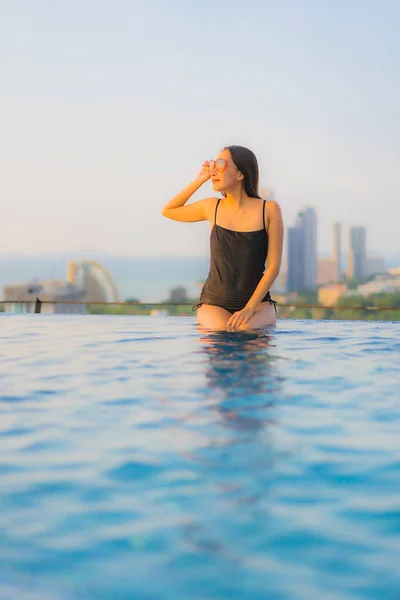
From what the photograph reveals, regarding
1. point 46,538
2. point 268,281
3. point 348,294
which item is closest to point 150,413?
point 46,538

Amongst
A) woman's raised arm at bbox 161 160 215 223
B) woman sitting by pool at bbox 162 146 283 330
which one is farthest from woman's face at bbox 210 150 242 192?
woman's raised arm at bbox 161 160 215 223

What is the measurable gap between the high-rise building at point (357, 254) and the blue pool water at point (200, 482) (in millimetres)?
135171

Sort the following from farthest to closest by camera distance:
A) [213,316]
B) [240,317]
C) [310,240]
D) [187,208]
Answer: [310,240], [187,208], [213,316], [240,317]

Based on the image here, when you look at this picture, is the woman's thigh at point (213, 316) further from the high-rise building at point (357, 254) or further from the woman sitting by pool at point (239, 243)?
the high-rise building at point (357, 254)

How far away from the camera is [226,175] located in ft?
22.1

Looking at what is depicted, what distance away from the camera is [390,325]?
9.48 m

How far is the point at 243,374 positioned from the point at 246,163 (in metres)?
2.34

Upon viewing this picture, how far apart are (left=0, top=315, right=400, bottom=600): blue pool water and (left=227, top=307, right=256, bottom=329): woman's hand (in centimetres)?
102

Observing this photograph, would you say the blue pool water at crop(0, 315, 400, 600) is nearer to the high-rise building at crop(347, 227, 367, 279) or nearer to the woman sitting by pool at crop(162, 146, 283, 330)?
the woman sitting by pool at crop(162, 146, 283, 330)

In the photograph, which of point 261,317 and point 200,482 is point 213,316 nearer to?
point 261,317

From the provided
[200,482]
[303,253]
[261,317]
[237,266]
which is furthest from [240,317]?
[303,253]

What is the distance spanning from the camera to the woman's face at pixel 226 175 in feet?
22.0

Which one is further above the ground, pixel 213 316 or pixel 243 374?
pixel 213 316

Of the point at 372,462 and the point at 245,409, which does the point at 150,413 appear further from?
the point at 372,462
